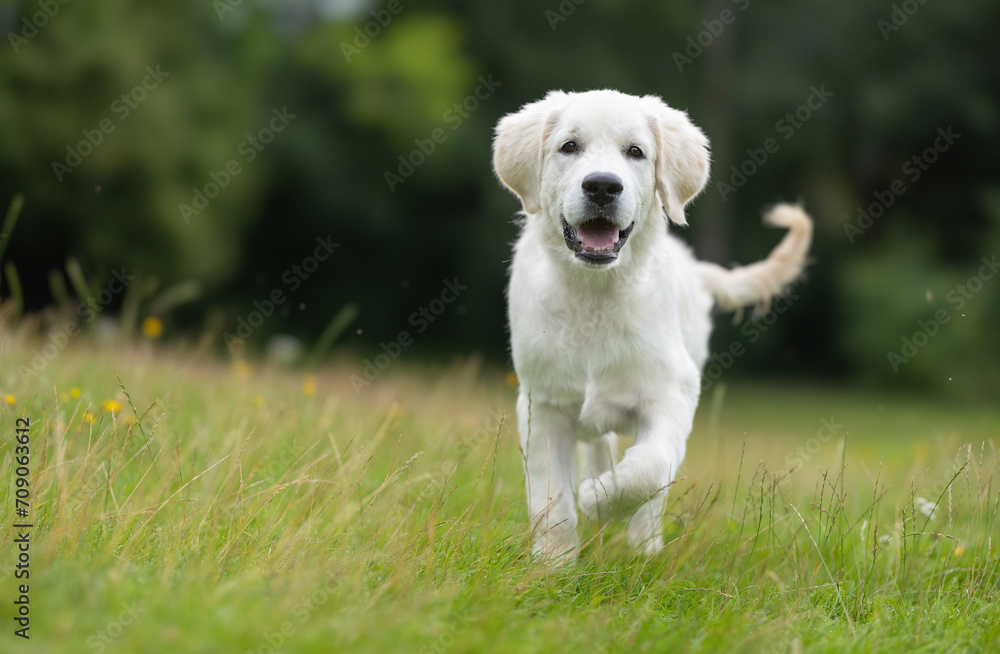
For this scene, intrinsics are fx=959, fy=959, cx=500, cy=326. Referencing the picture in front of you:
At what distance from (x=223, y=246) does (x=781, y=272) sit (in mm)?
13579

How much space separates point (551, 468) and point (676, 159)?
1413 mm

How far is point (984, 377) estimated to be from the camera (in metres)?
17.1

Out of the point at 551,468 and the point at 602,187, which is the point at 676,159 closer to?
the point at 602,187

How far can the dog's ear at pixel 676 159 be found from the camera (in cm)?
405

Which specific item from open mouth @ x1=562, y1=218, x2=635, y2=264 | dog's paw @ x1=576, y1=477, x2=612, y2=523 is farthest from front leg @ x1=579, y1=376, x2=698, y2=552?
open mouth @ x1=562, y1=218, x2=635, y2=264

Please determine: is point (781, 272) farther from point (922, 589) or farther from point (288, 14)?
point (288, 14)

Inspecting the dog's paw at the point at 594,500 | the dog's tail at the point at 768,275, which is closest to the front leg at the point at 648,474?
the dog's paw at the point at 594,500

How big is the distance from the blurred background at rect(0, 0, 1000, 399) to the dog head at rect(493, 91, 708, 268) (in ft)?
43.6

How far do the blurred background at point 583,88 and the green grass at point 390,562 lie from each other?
13189 mm

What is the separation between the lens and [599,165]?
3.74 meters

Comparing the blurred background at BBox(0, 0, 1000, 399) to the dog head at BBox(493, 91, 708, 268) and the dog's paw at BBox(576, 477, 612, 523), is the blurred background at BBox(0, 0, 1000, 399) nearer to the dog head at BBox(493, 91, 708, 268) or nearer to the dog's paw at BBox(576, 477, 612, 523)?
the dog head at BBox(493, 91, 708, 268)

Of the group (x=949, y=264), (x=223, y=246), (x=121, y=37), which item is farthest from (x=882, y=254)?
(x=121, y=37)

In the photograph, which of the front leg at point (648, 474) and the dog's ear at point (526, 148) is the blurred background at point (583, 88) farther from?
the front leg at point (648, 474)

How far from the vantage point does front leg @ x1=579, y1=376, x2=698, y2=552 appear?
3467 mm
